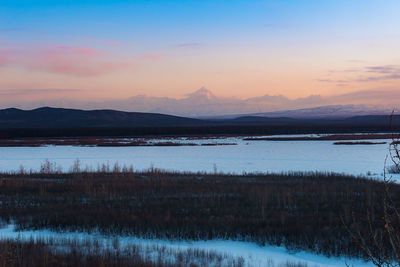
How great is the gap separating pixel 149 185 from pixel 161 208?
464cm

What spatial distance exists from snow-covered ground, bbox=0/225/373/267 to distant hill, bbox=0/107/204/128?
5541 inches

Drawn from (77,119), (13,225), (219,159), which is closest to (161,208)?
(13,225)

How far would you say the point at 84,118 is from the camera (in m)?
161

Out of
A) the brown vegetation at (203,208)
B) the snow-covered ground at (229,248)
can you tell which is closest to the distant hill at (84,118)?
the brown vegetation at (203,208)

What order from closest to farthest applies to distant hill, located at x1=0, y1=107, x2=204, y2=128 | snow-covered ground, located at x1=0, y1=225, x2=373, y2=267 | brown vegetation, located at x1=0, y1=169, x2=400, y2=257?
snow-covered ground, located at x1=0, y1=225, x2=373, y2=267 → brown vegetation, located at x1=0, y1=169, x2=400, y2=257 → distant hill, located at x1=0, y1=107, x2=204, y2=128

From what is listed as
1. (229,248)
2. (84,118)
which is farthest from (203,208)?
(84,118)

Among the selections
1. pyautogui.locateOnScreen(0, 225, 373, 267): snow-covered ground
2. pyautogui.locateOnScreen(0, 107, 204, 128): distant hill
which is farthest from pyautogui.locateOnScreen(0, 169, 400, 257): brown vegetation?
pyautogui.locateOnScreen(0, 107, 204, 128): distant hill

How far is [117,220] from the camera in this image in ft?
33.6

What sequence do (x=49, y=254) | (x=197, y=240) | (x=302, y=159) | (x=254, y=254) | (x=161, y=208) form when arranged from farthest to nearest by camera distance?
1. (x=302, y=159)
2. (x=161, y=208)
3. (x=197, y=240)
4. (x=254, y=254)
5. (x=49, y=254)

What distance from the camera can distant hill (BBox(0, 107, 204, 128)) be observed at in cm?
15250

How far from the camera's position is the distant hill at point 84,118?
152500mm

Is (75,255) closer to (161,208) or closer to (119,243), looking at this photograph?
(119,243)

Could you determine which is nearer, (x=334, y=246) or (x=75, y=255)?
(x=75, y=255)

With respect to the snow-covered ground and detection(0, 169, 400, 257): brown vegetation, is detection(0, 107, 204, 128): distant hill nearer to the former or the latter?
detection(0, 169, 400, 257): brown vegetation
